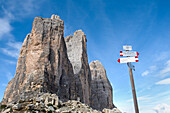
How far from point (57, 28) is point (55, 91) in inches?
421

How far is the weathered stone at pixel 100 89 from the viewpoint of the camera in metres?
47.7

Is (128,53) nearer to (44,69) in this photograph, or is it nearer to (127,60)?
(127,60)

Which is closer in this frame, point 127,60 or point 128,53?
point 127,60

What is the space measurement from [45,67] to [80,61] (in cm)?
1761

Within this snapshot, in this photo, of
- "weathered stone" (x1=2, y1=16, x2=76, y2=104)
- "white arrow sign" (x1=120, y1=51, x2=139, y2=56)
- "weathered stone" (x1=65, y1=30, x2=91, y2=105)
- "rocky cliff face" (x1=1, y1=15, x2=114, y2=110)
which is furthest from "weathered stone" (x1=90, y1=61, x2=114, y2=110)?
"white arrow sign" (x1=120, y1=51, x2=139, y2=56)

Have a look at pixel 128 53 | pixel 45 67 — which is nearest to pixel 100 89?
pixel 45 67

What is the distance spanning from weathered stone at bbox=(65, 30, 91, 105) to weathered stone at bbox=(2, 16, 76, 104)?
8.29m

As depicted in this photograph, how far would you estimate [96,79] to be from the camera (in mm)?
53062

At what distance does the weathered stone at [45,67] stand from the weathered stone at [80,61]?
326 inches

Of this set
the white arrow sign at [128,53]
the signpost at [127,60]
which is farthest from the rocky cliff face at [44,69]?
the white arrow sign at [128,53]

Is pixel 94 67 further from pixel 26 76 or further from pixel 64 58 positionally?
pixel 26 76

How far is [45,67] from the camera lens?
70.9ft

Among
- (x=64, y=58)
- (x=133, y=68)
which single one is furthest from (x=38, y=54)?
(x=133, y=68)

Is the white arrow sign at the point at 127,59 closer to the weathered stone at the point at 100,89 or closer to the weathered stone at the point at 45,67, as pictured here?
the weathered stone at the point at 45,67
